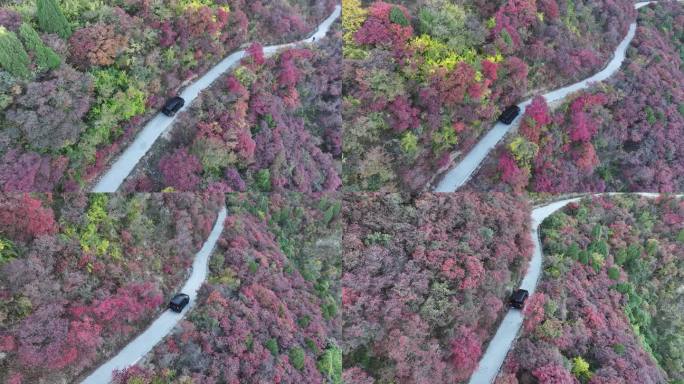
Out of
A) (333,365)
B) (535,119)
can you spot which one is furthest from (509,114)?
(333,365)

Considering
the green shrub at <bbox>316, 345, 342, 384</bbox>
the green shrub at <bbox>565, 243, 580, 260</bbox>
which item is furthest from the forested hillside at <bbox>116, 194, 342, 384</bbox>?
the green shrub at <bbox>565, 243, 580, 260</bbox>

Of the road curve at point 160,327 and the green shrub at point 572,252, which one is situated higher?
the road curve at point 160,327

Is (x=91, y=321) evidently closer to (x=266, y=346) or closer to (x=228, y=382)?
(x=228, y=382)

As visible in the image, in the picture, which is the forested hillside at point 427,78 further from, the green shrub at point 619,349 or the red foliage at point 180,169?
the green shrub at point 619,349

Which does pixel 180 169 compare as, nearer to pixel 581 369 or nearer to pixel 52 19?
pixel 52 19

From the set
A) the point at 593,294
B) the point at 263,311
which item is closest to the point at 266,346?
the point at 263,311

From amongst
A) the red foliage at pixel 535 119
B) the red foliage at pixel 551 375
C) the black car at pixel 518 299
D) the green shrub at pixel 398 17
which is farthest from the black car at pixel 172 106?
the red foliage at pixel 551 375

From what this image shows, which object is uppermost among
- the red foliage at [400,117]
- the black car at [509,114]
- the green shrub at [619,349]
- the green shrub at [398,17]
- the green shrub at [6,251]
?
the green shrub at [398,17]
